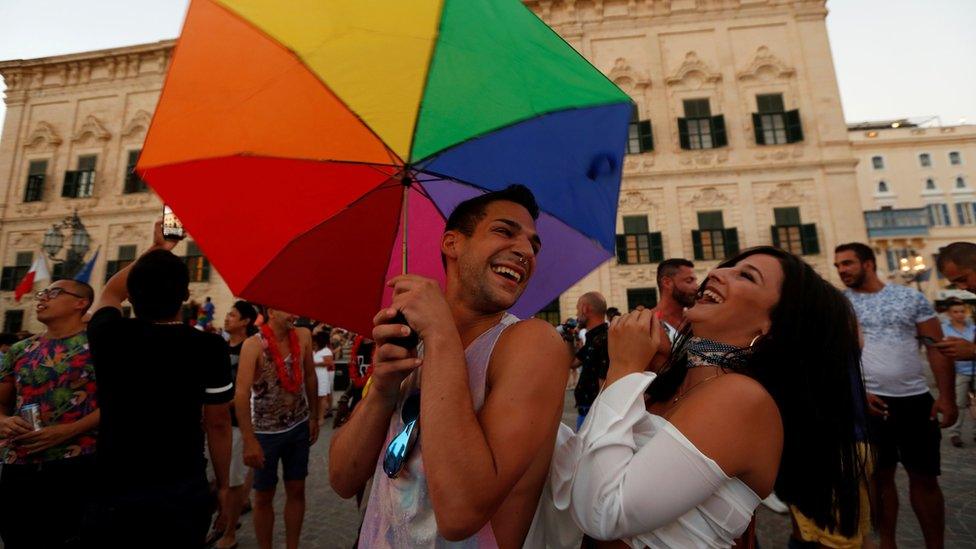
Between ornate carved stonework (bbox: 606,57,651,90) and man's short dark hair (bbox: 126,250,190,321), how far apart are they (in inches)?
697

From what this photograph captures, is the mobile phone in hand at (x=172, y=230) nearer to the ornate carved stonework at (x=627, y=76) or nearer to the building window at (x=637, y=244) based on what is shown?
the building window at (x=637, y=244)

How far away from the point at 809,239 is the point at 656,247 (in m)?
5.12

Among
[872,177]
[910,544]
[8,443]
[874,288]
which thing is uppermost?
[872,177]

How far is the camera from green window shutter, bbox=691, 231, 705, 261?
52.1 ft

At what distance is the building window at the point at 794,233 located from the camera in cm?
1545

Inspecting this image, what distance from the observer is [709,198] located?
53.6ft

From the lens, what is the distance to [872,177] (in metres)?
41.5

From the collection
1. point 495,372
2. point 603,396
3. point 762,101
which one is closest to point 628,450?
point 603,396

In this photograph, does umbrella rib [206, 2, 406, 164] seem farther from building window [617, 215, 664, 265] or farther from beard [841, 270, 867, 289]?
building window [617, 215, 664, 265]

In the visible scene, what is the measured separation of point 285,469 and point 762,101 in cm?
1933

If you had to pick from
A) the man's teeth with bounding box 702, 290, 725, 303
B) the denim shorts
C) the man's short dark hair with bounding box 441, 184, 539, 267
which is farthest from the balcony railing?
the man's short dark hair with bounding box 441, 184, 539, 267

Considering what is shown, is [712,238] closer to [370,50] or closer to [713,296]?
Result: [713,296]

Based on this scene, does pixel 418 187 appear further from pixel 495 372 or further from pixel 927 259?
pixel 927 259

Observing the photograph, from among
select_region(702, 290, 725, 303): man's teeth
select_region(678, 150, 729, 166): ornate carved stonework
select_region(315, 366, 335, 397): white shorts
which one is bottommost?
select_region(315, 366, 335, 397): white shorts
